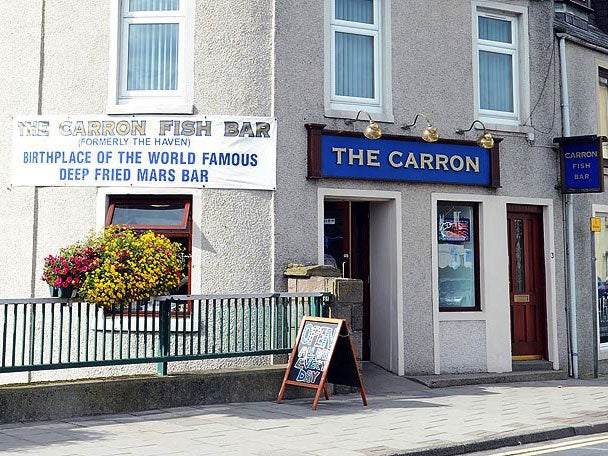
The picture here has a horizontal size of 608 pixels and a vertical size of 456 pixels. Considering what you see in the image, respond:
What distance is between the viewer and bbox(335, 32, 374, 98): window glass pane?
12.7m

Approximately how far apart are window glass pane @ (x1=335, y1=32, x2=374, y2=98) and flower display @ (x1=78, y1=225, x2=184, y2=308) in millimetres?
4197

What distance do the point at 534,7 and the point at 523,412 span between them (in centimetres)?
748

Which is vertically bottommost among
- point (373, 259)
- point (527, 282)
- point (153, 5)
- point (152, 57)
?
point (527, 282)

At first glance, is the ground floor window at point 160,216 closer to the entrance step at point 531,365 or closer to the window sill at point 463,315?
the window sill at point 463,315

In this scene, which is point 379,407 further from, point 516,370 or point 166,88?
point 166,88

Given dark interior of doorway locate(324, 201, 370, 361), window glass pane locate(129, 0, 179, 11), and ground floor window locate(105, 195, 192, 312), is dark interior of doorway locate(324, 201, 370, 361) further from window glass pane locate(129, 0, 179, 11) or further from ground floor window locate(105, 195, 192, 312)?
window glass pane locate(129, 0, 179, 11)

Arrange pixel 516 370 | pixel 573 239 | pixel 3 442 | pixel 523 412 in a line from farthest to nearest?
pixel 573 239, pixel 516 370, pixel 523 412, pixel 3 442

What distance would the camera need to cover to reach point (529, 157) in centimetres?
1415

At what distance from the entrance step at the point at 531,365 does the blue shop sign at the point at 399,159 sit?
9.85 feet

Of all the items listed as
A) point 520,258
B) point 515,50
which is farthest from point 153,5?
point 520,258

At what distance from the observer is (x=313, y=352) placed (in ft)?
33.7

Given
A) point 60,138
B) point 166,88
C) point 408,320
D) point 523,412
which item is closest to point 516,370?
point 408,320

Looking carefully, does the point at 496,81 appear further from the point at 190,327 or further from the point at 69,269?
the point at 69,269

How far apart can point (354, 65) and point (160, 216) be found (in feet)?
12.6
